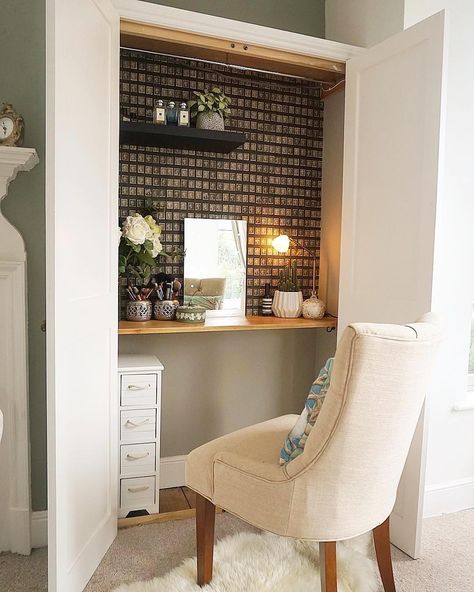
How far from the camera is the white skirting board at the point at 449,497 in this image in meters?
2.54

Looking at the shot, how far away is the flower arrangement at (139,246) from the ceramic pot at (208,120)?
492mm

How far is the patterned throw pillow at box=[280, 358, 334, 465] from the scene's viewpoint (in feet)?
5.30

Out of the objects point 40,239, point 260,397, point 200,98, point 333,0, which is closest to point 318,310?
point 260,397

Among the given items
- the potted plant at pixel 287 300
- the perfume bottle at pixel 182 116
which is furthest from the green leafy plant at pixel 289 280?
the perfume bottle at pixel 182 116

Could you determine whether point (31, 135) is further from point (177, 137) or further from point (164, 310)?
point (164, 310)

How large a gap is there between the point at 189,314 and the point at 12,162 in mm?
991

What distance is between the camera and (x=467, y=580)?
204 centimetres

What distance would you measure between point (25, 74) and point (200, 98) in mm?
762

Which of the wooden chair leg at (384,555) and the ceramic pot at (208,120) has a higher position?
the ceramic pot at (208,120)

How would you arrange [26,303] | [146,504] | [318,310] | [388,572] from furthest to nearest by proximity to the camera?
[318,310] → [146,504] → [26,303] → [388,572]

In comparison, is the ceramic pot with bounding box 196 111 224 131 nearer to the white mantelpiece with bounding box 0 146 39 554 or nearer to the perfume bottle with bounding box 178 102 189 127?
the perfume bottle with bounding box 178 102 189 127

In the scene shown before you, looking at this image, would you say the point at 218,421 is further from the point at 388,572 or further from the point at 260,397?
the point at 388,572

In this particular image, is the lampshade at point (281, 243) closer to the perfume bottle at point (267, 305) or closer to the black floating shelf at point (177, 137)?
the perfume bottle at point (267, 305)

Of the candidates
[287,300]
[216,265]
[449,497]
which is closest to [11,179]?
[216,265]
